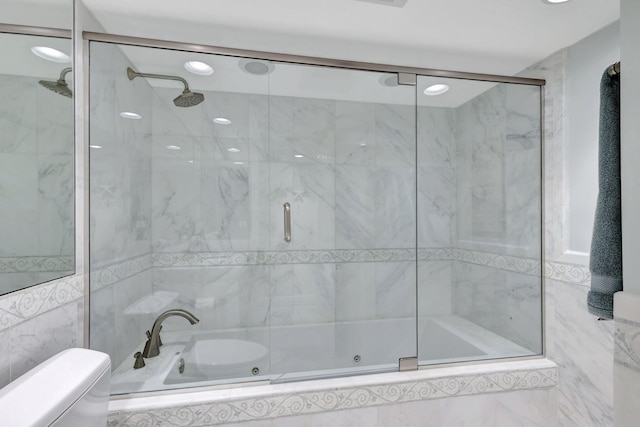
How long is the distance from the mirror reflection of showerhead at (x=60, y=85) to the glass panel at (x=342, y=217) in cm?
94

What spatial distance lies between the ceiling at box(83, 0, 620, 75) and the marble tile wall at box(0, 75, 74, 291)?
587mm

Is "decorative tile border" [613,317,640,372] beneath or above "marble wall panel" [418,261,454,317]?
above

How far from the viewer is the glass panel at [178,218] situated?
64.6 inches

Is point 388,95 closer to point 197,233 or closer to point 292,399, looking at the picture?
point 197,233

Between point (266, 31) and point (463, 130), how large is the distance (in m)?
1.45

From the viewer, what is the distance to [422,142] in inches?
85.9

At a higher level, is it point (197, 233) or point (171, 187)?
point (171, 187)

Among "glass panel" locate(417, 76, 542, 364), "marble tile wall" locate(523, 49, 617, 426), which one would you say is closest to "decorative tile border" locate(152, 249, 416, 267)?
"glass panel" locate(417, 76, 542, 364)

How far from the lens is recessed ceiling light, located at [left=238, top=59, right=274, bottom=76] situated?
1774 mm

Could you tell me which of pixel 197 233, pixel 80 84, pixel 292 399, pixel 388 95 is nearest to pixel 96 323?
pixel 197 233

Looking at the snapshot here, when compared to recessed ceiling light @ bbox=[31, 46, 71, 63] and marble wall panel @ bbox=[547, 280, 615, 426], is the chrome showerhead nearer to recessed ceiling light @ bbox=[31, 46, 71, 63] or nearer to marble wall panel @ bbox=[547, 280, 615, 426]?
recessed ceiling light @ bbox=[31, 46, 71, 63]

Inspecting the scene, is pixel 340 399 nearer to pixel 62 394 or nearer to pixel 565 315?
pixel 62 394

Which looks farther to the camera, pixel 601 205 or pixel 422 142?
pixel 422 142

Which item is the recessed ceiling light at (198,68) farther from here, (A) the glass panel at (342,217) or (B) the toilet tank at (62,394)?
(B) the toilet tank at (62,394)
